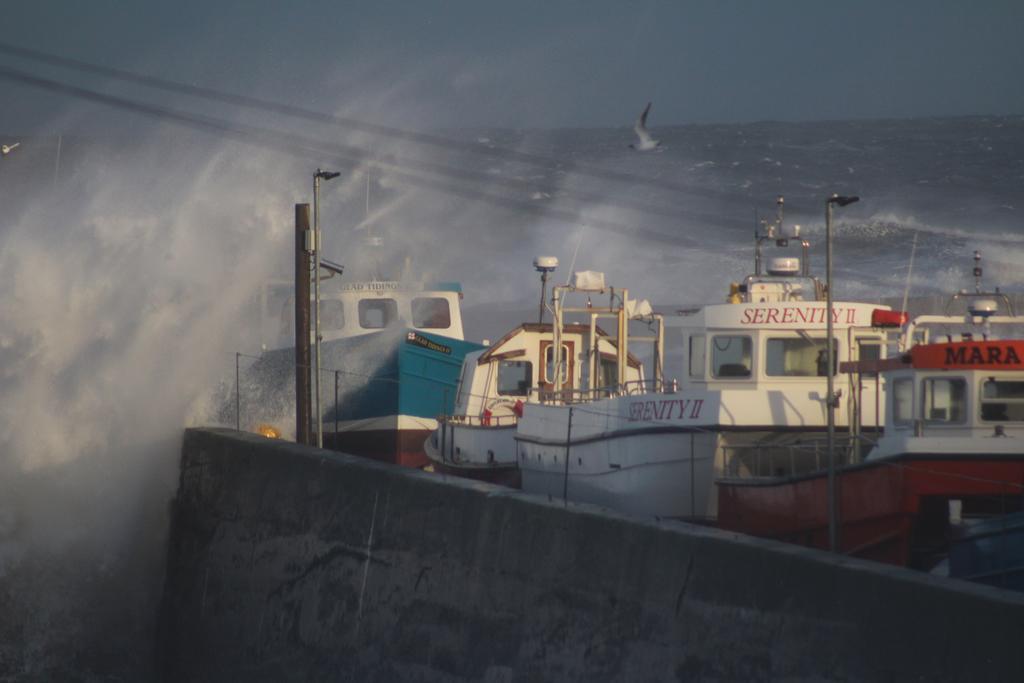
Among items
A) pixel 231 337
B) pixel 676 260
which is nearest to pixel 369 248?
pixel 231 337

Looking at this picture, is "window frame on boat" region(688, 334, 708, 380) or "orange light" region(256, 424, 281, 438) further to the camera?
"orange light" region(256, 424, 281, 438)

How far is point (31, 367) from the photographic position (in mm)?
20375

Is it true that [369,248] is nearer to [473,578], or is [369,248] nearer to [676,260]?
[473,578]

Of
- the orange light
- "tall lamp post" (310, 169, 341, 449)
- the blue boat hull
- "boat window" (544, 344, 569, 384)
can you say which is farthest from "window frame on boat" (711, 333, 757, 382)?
the blue boat hull

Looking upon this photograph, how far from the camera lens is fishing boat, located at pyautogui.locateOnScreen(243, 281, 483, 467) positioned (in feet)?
88.5

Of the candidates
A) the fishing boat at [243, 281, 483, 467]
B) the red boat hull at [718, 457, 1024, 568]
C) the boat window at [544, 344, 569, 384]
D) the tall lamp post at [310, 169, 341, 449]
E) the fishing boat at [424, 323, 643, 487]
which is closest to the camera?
the red boat hull at [718, 457, 1024, 568]

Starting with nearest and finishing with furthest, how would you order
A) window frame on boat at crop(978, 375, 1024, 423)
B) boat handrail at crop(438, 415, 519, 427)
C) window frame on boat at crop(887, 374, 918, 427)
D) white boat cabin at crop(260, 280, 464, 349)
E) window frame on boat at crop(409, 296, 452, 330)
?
window frame on boat at crop(978, 375, 1024, 423)
window frame on boat at crop(887, 374, 918, 427)
boat handrail at crop(438, 415, 519, 427)
white boat cabin at crop(260, 280, 464, 349)
window frame on boat at crop(409, 296, 452, 330)

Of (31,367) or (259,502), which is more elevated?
(31,367)

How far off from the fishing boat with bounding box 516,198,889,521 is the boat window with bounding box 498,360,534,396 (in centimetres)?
628

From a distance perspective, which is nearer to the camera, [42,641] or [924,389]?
[924,389]

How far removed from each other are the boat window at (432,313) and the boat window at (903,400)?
16545mm

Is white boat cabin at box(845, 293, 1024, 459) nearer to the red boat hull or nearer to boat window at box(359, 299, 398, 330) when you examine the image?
the red boat hull

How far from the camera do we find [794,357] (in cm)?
1767

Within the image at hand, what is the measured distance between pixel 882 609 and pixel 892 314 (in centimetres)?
860
